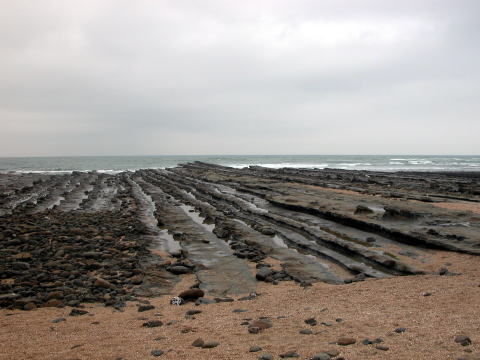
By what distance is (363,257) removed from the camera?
10.2 m

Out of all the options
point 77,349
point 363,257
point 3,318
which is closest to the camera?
point 77,349

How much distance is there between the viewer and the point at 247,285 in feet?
28.0

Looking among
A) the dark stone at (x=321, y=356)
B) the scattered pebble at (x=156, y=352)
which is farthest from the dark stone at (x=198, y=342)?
the dark stone at (x=321, y=356)

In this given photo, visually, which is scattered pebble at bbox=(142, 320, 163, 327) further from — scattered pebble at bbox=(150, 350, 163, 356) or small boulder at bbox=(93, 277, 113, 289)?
small boulder at bbox=(93, 277, 113, 289)

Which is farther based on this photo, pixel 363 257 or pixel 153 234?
pixel 153 234

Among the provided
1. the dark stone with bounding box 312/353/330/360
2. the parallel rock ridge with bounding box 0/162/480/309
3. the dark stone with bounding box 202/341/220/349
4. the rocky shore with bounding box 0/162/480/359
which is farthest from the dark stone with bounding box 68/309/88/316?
the dark stone with bounding box 312/353/330/360

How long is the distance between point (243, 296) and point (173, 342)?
2.59 m

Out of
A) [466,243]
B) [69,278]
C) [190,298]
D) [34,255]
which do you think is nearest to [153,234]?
[34,255]

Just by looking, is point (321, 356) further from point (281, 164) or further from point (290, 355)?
point (281, 164)

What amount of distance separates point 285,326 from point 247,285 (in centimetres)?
277

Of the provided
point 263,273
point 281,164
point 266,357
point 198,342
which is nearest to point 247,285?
point 263,273

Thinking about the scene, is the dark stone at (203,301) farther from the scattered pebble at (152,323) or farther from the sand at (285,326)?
the scattered pebble at (152,323)

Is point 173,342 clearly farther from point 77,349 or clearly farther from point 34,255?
point 34,255

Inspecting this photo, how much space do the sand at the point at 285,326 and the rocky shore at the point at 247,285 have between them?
0.09ft
